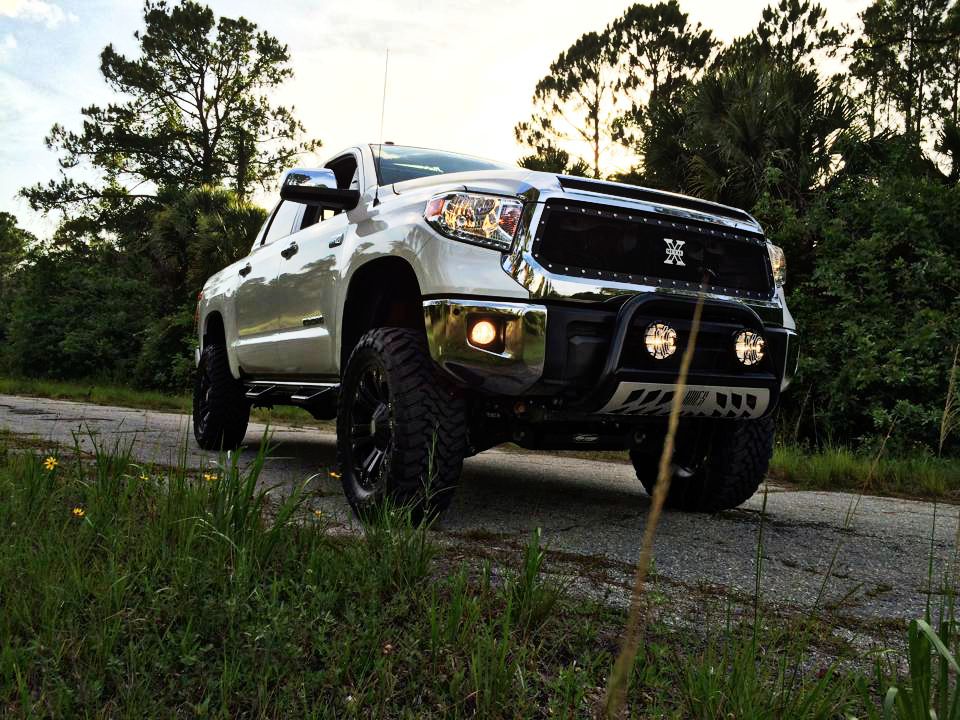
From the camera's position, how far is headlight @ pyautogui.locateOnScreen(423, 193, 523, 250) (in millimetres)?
3133

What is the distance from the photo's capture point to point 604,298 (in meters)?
3.13

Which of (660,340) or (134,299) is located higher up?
(660,340)

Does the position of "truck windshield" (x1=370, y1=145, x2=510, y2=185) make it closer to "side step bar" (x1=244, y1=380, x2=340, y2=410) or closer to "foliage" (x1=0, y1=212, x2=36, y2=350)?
"side step bar" (x1=244, y1=380, x2=340, y2=410)

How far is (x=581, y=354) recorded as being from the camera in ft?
10.1

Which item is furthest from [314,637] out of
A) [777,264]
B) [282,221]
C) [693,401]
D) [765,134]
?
[765,134]

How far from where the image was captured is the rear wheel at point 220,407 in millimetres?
6012

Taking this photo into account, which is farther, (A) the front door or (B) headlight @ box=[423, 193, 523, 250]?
(A) the front door

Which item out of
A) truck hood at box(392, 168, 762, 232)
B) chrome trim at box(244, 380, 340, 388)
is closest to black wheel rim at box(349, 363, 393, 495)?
chrome trim at box(244, 380, 340, 388)

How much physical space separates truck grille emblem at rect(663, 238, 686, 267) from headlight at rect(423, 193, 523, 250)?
659 mm

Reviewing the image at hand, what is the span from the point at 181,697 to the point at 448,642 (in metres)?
0.59

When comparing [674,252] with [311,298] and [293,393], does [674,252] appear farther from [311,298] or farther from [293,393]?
[293,393]

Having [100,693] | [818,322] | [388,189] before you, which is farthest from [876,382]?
[100,693]

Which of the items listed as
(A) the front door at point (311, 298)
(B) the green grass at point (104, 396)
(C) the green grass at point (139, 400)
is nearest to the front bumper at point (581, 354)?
(A) the front door at point (311, 298)

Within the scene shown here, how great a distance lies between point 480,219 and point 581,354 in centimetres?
63
